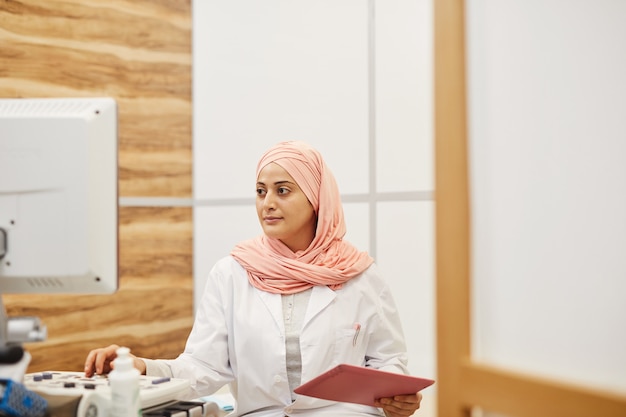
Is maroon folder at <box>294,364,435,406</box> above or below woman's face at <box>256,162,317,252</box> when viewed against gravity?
below

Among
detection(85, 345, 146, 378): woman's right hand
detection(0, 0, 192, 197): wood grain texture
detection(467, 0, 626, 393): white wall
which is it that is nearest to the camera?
detection(467, 0, 626, 393): white wall

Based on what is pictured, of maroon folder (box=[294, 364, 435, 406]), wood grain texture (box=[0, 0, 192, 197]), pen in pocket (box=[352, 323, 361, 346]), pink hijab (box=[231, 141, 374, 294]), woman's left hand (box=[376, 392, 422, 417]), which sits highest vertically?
wood grain texture (box=[0, 0, 192, 197])

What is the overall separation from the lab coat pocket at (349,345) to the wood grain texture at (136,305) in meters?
1.44

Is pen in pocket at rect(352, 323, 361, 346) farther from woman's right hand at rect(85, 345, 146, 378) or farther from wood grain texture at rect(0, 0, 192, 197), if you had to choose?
wood grain texture at rect(0, 0, 192, 197)

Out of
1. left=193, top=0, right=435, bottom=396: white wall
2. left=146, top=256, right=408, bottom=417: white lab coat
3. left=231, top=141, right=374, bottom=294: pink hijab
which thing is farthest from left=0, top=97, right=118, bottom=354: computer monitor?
left=193, top=0, right=435, bottom=396: white wall

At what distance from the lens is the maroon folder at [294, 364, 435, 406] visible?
1.50 metres

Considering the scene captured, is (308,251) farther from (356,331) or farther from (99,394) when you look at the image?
(99,394)

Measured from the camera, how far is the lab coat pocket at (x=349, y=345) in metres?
1.98

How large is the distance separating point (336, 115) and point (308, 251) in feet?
3.24

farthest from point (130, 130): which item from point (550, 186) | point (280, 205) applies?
point (550, 186)

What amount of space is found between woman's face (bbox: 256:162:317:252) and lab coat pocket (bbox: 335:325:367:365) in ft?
1.18

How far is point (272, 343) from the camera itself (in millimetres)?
1953

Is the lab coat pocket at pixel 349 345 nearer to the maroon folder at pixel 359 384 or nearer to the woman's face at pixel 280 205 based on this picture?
the maroon folder at pixel 359 384

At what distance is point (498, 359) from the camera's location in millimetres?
1113
